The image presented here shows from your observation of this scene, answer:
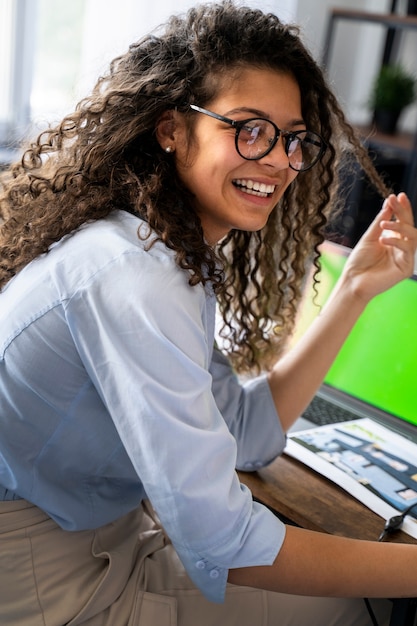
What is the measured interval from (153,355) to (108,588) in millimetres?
376

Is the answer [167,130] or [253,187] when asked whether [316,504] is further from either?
[167,130]

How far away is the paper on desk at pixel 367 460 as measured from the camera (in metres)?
1.30

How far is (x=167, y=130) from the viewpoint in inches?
48.2

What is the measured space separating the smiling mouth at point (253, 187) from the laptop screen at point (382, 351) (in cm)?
A: 38

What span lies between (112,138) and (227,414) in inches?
20.2

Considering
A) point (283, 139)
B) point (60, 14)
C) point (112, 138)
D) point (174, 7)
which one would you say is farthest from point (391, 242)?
point (60, 14)

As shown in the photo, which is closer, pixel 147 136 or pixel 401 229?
pixel 147 136

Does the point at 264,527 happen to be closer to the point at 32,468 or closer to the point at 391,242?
the point at 32,468

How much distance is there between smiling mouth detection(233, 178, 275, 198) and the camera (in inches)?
47.8

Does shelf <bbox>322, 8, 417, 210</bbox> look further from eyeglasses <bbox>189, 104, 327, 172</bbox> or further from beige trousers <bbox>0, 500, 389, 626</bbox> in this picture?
beige trousers <bbox>0, 500, 389, 626</bbox>

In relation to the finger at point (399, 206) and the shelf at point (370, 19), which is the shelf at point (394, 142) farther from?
the finger at point (399, 206)

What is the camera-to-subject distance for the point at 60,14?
322 centimetres

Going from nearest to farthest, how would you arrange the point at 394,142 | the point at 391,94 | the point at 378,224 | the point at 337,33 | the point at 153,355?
the point at 153,355
the point at 378,224
the point at 394,142
the point at 391,94
the point at 337,33

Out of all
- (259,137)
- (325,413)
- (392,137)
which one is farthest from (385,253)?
(392,137)
